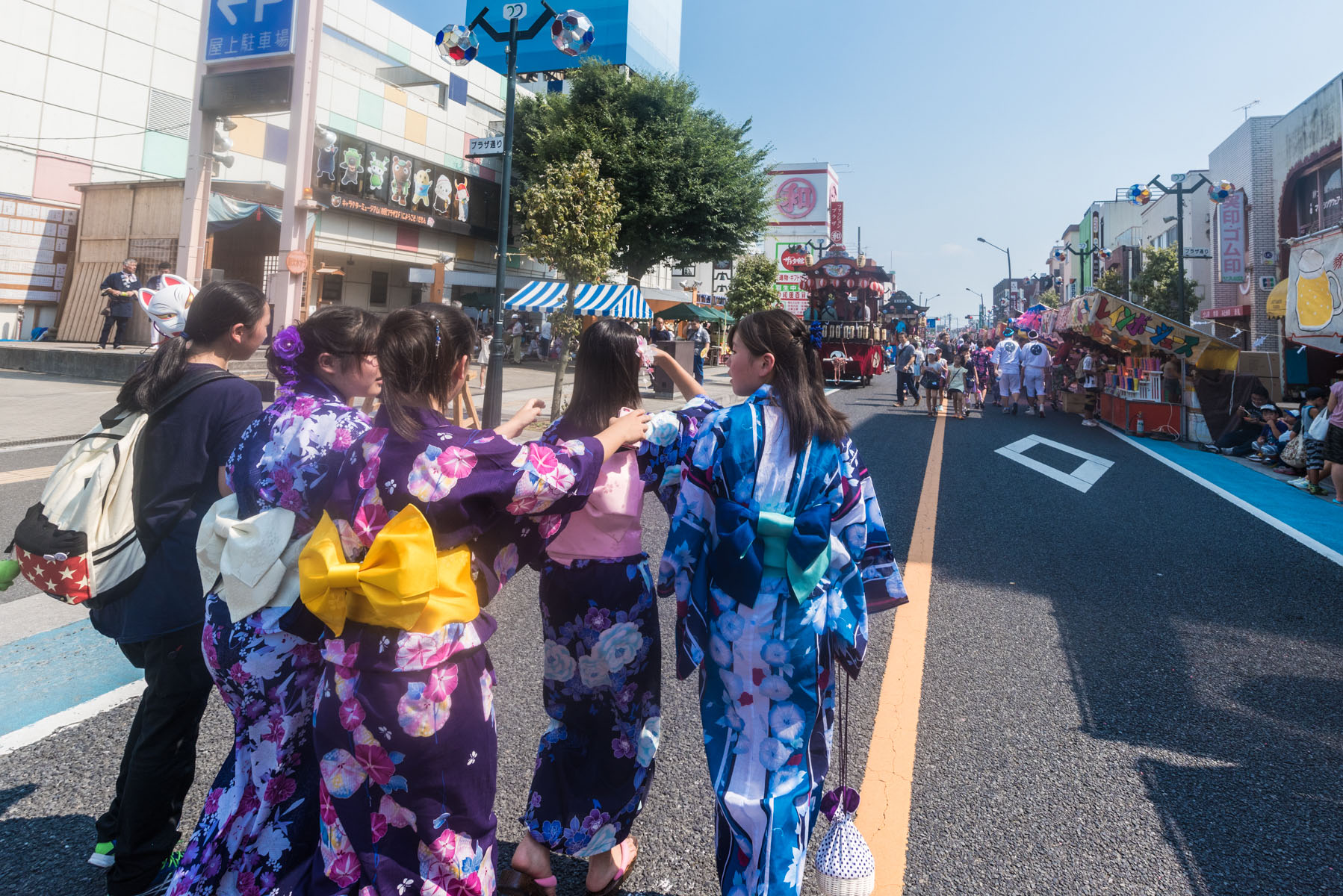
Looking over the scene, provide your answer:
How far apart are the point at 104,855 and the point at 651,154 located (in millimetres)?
26220

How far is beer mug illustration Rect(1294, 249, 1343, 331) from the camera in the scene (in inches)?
382

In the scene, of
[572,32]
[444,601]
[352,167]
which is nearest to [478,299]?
[352,167]

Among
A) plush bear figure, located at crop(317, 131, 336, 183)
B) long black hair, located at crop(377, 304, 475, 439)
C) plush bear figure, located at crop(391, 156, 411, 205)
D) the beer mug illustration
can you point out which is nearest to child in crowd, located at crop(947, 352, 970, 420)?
the beer mug illustration

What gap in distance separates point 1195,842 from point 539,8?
1281cm

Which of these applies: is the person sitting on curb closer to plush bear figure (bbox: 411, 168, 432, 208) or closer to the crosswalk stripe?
the crosswalk stripe

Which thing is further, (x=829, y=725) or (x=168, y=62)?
(x=168, y=62)

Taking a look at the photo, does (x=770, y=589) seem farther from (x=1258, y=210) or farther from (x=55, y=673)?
(x=1258, y=210)

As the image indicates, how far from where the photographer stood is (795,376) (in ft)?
7.34

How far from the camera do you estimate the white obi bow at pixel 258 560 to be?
191cm

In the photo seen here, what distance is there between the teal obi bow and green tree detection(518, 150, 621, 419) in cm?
1098

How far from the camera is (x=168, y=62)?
71.5 ft

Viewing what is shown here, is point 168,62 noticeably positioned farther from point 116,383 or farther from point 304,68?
point 116,383

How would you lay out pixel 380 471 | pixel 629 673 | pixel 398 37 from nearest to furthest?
1. pixel 380 471
2. pixel 629 673
3. pixel 398 37

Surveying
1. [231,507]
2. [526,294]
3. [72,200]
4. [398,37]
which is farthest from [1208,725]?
[398,37]
